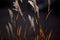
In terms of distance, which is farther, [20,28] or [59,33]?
[59,33]

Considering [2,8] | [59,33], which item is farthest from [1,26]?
[59,33]

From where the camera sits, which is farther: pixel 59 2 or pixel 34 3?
pixel 59 2

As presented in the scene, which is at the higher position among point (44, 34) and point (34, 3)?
point (34, 3)

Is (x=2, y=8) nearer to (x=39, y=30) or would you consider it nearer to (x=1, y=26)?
(x=1, y=26)

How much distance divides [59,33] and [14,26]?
0.48 metres

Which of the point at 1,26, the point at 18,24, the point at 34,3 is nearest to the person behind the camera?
the point at 34,3

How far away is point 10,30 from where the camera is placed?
2.13 ft

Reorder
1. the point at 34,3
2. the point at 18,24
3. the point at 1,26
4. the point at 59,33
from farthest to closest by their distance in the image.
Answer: the point at 59,33 < the point at 1,26 < the point at 18,24 < the point at 34,3

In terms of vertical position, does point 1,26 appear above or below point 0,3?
below

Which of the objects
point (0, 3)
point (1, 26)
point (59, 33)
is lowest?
point (59, 33)

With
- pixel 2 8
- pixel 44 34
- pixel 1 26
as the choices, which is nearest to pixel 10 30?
pixel 44 34

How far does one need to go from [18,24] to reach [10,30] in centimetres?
5

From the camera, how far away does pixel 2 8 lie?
0.99 meters

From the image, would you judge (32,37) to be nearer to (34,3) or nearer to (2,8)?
(34,3)
